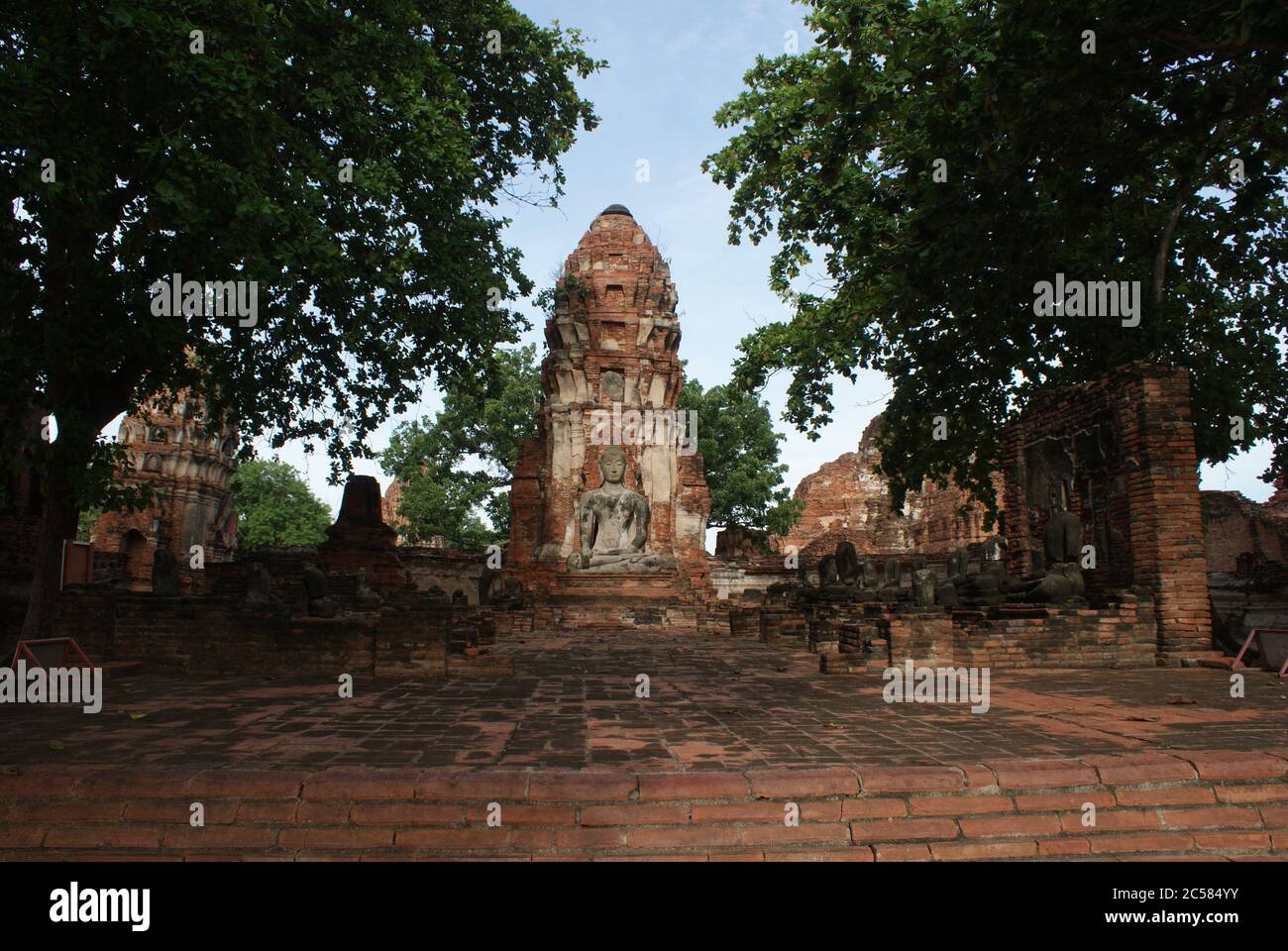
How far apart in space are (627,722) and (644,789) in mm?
1534

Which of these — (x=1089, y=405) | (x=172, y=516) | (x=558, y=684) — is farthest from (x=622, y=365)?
(x=172, y=516)

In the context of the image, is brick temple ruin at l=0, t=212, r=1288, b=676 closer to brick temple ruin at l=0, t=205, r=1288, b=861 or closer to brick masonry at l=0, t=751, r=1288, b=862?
brick temple ruin at l=0, t=205, r=1288, b=861

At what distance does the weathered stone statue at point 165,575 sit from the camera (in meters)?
9.16

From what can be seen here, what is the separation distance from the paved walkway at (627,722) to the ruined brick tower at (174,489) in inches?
958

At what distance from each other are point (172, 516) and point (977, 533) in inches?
1110

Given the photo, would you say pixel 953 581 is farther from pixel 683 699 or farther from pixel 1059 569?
pixel 683 699

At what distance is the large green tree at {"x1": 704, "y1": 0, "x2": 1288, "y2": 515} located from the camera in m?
5.91

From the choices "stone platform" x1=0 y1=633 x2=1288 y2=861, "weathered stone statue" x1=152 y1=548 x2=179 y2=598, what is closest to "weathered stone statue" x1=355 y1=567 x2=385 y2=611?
"weathered stone statue" x1=152 y1=548 x2=179 y2=598

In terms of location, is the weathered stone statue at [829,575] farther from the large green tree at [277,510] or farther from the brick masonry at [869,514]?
the large green tree at [277,510]

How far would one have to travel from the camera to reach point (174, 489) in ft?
97.7

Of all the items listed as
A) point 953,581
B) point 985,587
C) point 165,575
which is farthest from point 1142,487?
point 165,575

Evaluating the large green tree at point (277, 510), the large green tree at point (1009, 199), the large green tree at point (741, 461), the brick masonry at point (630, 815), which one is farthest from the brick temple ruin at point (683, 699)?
the large green tree at point (277, 510)

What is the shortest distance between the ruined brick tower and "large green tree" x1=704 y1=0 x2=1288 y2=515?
2256cm

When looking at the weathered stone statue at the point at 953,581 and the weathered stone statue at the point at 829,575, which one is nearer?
the weathered stone statue at the point at 953,581
